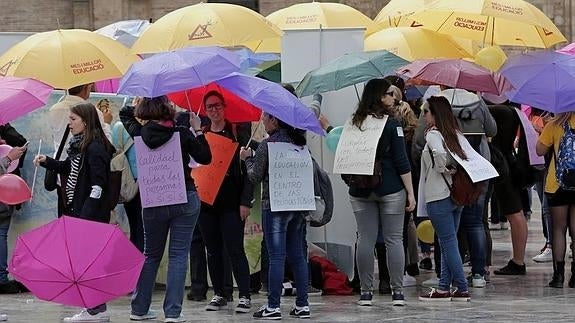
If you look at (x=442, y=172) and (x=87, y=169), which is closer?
(x=87, y=169)

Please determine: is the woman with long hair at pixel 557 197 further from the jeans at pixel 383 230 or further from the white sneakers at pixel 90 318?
the white sneakers at pixel 90 318

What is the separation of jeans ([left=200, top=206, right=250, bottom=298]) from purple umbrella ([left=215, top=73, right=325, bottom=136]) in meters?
1.09

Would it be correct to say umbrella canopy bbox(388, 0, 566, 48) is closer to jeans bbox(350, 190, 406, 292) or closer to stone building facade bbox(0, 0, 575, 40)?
jeans bbox(350, 190, 406, 292)

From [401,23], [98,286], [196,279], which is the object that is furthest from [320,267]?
Result: [401,23]

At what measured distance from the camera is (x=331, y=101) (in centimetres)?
1394

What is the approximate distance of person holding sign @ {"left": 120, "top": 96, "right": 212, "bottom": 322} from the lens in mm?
11266

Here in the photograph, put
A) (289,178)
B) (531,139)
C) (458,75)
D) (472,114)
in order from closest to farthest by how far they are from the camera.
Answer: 1. (289,178)
2. (458,75)
3. (472,114)
4. (531,139)

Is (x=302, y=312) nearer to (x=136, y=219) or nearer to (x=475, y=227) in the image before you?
(x=136, y=219)

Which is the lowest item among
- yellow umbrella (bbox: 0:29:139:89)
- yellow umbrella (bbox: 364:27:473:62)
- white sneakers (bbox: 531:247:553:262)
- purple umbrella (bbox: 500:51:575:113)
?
white sneakers (bbox: 531:247:553:262)

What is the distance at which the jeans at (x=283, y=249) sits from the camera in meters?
11.7

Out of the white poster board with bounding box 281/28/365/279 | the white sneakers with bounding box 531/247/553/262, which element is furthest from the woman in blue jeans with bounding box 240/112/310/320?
the white sneakers with bounding box 531/247/553/262

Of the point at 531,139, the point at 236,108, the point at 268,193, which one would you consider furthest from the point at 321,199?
the point at 531,139

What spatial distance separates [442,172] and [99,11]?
21.1 m

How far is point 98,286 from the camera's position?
36.8 ft
